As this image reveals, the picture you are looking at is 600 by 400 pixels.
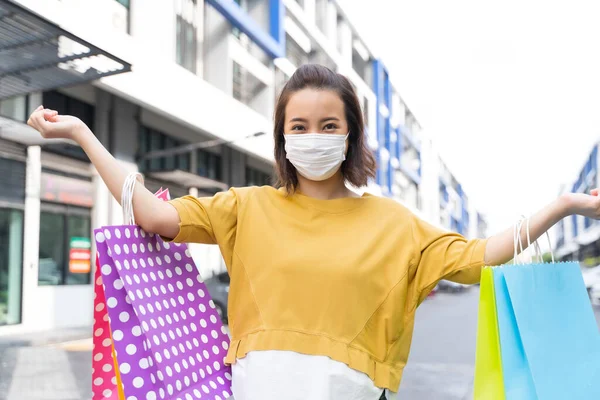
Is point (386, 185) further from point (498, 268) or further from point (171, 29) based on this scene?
point (498, 268)

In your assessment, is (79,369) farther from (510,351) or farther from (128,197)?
(510,351)

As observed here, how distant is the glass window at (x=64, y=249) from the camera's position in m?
12.8

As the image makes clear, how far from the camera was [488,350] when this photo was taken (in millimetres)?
1322

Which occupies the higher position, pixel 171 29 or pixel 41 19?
pixel 171 29

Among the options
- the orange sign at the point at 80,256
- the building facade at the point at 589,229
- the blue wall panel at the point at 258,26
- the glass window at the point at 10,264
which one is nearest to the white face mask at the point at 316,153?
the glass window at the point at 10,264

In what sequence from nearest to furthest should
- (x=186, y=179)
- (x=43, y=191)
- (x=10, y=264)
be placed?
(x=10, y=264) < (x=43, y=191) < (x=186, y=179)

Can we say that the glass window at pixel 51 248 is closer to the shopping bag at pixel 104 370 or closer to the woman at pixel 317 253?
the shopping bag at pixel 104 370


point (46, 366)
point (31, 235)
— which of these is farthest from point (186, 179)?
point (46, 366)

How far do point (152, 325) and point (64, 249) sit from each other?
511 inches

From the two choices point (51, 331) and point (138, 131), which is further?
point (138, 131)

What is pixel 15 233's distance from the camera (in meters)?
12.1

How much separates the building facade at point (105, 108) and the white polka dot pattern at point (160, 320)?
5.13 metres

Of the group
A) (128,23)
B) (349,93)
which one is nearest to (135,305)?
(349,93)

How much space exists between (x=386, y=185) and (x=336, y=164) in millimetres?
38811
